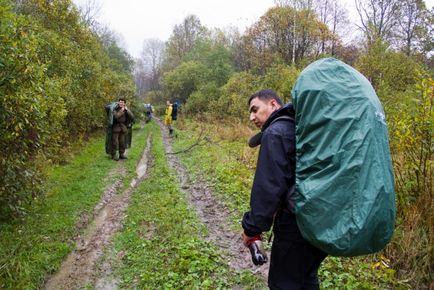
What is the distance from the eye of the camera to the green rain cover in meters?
2.09

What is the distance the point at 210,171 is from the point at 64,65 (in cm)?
697

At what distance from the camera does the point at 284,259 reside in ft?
8.20

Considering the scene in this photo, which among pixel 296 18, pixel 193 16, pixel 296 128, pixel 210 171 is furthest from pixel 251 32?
pixel 296 128

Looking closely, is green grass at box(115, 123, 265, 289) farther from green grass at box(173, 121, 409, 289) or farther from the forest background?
Result: the forest background

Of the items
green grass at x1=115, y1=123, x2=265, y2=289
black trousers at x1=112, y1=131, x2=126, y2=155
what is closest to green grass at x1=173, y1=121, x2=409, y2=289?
green grass at x1=115, y1=123, x2=265, y2=289

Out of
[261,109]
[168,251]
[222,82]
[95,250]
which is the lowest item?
[95,250]

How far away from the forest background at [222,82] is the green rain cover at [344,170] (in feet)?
10.9

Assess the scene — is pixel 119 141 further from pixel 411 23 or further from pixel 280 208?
pixel 411 23

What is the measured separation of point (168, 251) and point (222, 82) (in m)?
27.2

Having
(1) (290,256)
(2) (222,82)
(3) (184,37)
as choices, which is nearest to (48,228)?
(1) (290,256)

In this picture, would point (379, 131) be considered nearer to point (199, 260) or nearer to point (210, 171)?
point (199, 260)

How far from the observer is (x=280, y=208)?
249cm

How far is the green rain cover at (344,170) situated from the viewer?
6.85 feet

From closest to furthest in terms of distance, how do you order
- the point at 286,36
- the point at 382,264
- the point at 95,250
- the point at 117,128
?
1. the point at 382,264
2. the point at 95,250
3. the point at 117,128
4. the point at 286,36
